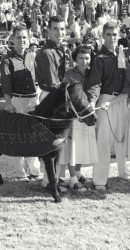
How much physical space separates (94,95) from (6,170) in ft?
6.36

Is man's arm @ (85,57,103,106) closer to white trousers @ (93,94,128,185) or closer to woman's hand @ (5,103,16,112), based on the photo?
white trousers @ (93,94,128,185)

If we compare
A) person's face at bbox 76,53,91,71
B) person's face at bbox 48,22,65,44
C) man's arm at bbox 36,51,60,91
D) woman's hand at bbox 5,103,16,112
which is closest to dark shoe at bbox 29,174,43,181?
woman's hand at bbox 5,103,16,112

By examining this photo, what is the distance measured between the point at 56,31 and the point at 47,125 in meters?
1.09

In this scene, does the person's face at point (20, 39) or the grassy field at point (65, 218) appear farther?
the person's face at point (20, 39)

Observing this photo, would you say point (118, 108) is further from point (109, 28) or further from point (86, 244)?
point (86, 244)

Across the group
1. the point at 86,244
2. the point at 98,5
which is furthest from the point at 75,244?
the point at 98,5

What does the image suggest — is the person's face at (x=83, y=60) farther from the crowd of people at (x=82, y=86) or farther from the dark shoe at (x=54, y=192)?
the dark shoe at (x=54, y=192)

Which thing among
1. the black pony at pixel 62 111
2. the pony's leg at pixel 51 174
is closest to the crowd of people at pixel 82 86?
the black pony at pixel 62 111

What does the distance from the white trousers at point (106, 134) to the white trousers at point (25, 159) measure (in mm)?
851

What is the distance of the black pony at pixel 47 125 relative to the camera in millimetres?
4402

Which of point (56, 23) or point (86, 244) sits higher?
point (56, 23)

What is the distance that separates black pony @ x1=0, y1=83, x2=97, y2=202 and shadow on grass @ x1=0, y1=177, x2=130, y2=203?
0.26m

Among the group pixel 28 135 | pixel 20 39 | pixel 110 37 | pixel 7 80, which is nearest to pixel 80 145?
pixel 28 135

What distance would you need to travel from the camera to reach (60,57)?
496 cm
